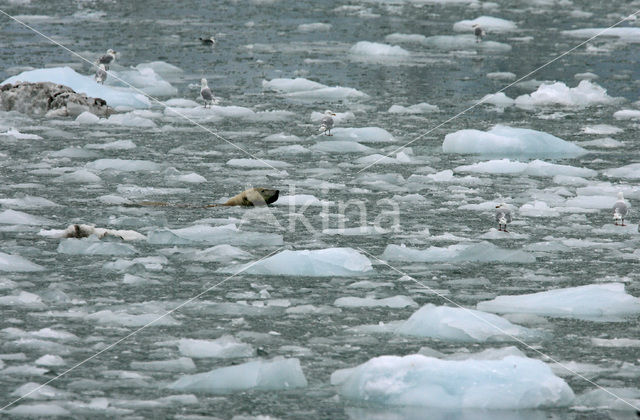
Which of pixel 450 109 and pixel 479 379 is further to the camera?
pixel 450 109

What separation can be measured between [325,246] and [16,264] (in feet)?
7.49

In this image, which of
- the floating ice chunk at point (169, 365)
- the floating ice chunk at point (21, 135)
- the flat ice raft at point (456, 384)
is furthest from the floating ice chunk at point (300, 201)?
the flat ice raft at point (456, 384)

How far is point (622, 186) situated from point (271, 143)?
154 inches

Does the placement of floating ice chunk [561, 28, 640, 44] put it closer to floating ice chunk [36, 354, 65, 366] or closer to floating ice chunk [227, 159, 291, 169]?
floating ice chunk [227, 159, 291, 169]

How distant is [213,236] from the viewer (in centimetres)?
843

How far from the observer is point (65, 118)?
43.7 ft

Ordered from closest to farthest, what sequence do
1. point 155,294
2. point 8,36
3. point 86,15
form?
point 155,294 < point 8,36 < point 86,15

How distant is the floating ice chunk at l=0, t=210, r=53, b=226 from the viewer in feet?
28.3

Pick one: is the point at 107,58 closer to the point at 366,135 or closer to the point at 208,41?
the point at 208,41

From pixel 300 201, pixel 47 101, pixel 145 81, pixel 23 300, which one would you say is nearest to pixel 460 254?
pixel 300 201

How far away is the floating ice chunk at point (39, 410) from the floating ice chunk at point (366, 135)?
7677mm

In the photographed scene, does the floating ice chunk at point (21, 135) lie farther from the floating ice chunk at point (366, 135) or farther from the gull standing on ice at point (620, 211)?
the gull standing on ice at point (620, 211)

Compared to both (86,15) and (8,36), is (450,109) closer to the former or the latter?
(8,36)

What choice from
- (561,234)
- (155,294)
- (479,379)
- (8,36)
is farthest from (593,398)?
(8,36)
